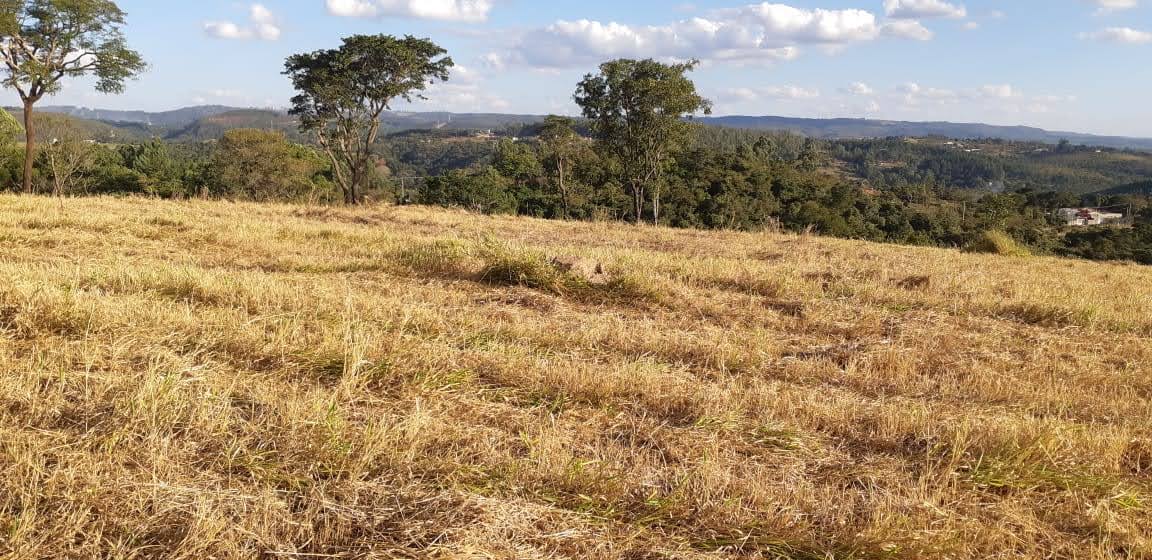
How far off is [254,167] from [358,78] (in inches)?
786

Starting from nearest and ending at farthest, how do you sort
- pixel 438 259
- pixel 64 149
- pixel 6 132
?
1. pixel 438 259
2. pixel 6 132
3. pixel 64 149

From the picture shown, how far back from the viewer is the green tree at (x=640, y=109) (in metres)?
27.0

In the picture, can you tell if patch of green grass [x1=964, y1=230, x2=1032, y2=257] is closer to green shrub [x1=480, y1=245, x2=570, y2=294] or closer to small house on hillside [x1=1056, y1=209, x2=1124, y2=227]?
green shrub [x1=480, y1=245, x2=570, y2=294]

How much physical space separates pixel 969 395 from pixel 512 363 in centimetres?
276

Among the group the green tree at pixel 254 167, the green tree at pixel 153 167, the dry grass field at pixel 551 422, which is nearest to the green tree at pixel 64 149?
the green tree at pixel 153 167

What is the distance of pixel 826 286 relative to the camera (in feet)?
23.6

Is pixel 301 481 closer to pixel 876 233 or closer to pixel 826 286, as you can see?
pixel 826 286

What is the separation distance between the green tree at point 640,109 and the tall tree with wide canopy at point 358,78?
22.9ft

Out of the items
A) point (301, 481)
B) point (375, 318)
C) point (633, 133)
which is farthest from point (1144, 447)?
point (633, 133)

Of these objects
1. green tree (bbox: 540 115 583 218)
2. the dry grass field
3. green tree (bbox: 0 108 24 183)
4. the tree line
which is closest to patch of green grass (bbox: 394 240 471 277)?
the dry grass field

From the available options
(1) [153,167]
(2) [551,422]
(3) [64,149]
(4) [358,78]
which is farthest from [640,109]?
(1) [153,167]

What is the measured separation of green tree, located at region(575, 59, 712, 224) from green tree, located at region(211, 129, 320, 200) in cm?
2354

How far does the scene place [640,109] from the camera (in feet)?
92.1

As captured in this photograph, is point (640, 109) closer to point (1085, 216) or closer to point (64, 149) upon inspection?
point (64, 149)
